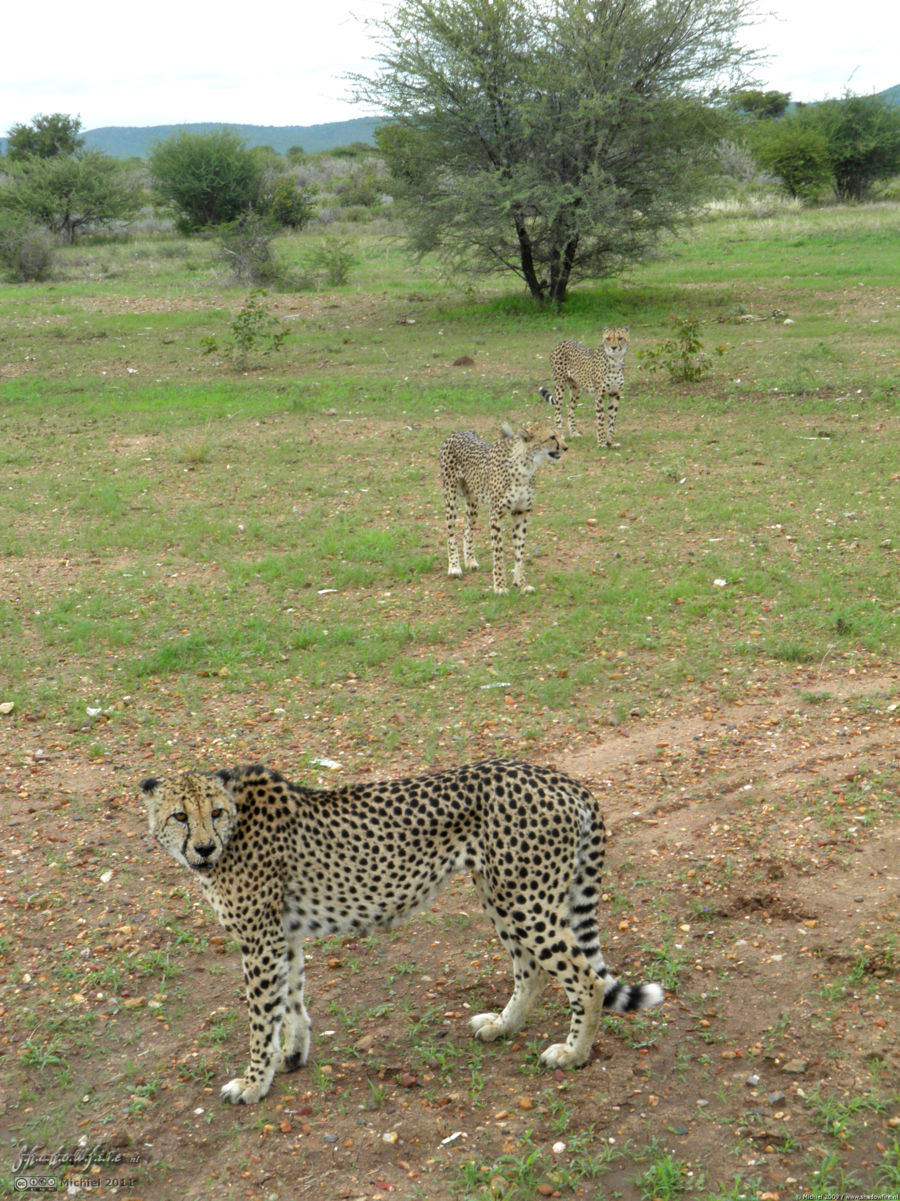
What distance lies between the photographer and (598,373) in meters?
13.5

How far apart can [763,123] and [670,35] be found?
1910 cm

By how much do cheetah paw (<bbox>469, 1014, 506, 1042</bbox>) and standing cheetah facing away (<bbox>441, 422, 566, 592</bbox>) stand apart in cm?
506

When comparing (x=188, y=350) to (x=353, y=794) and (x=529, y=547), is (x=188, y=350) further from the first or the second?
(x=353, y=794)

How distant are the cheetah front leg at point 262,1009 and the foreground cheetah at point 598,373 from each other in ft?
31.5

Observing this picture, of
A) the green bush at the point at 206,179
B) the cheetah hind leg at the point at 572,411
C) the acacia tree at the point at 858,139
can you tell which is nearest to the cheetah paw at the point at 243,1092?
the cheetah hind leg at the point at 572,411

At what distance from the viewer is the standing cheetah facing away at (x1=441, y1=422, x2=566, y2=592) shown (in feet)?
30.1

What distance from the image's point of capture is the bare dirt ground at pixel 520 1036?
3674 millimetres

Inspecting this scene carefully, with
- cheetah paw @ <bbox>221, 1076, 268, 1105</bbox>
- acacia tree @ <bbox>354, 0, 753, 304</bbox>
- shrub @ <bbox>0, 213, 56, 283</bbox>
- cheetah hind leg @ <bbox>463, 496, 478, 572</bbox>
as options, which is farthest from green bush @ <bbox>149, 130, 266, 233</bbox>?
cheetah paw @ <bbox>221, 1076, 268, 1105</bbox>

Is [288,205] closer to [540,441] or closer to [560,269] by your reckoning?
[560,269]

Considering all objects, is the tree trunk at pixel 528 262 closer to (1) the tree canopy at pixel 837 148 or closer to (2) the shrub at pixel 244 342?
(2) the shrub at pixel 244 342

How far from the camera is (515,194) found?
66.4 ft

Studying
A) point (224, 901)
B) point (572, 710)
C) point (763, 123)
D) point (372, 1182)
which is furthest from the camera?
point (763, 123)

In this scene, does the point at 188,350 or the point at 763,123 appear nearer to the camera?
the point at 188,350

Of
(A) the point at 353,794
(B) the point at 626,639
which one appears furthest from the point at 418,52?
(A) the point at 353,794
